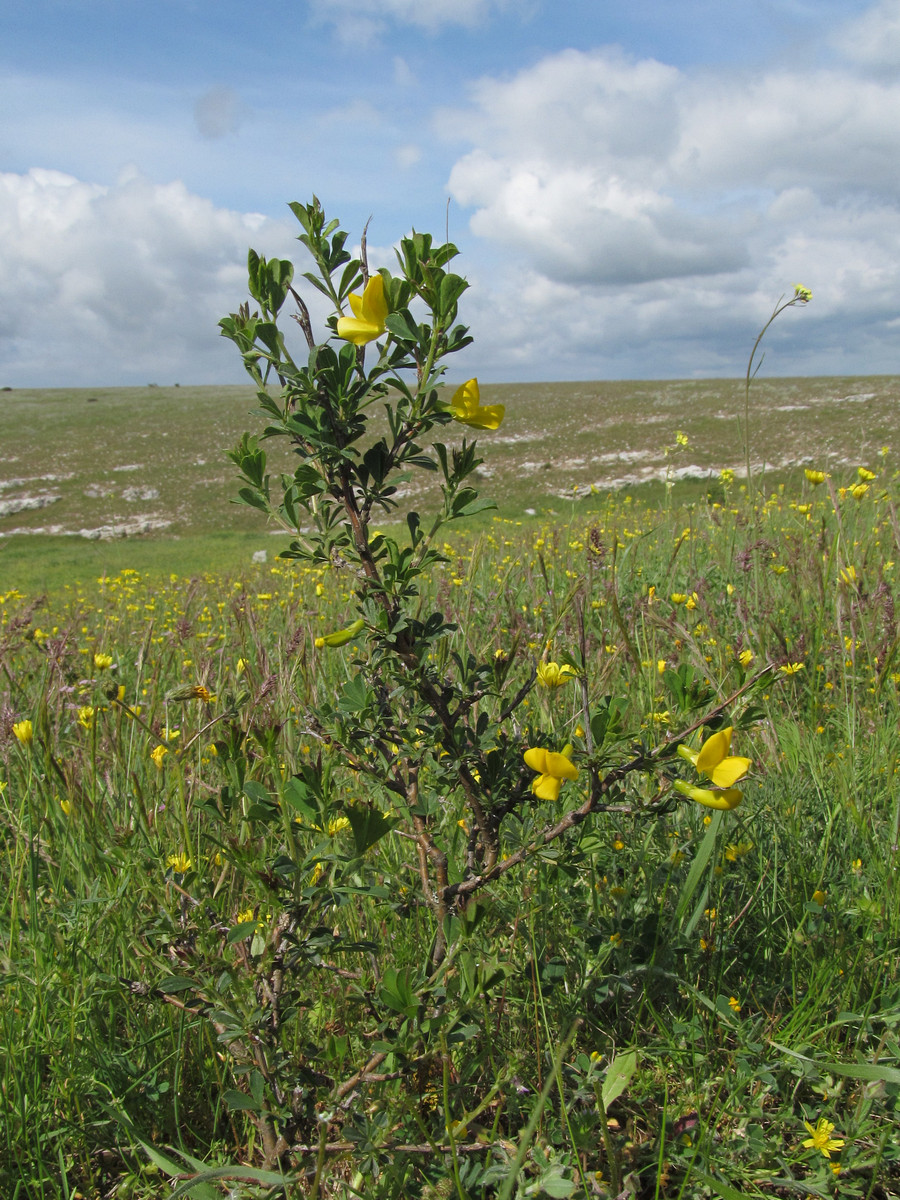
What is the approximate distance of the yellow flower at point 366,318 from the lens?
0.99 metres

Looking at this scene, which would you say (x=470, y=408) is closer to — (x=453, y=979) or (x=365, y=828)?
(x=365, y=828)

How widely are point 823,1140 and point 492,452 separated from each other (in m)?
32.1

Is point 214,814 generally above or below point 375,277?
below

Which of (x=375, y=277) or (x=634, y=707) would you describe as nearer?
(x=375, y=277)

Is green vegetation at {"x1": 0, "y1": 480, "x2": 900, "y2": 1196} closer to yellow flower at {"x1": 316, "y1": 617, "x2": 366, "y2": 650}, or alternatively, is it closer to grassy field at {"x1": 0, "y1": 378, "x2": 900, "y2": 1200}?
grassy field at {"x1": 0, "y1": 378, "x2": 900, "y2": 1200}

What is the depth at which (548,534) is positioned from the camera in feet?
21.9

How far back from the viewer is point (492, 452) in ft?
106

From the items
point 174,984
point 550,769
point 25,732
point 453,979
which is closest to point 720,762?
point 550,769

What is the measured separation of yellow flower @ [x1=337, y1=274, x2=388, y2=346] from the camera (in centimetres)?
99

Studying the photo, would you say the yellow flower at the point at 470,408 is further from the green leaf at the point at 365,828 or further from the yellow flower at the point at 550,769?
the green leaf at the point at 365,828

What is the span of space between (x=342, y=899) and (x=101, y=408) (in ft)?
195

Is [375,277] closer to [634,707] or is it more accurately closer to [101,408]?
[634,707]

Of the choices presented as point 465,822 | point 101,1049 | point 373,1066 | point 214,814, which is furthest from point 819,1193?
point 101,1049

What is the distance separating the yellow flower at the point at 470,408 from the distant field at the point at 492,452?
1478 cm
